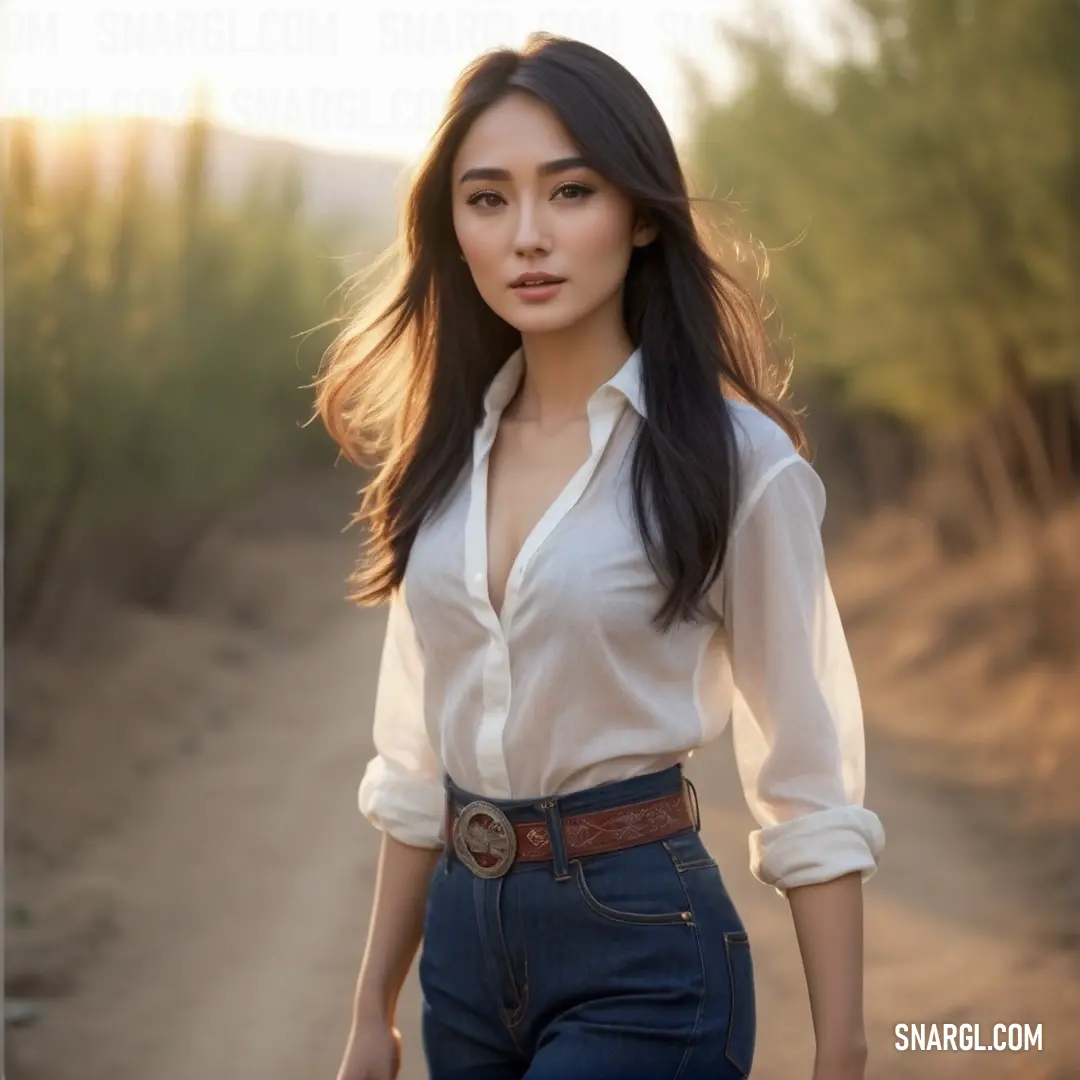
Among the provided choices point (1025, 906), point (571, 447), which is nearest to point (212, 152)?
point (1025, 906)

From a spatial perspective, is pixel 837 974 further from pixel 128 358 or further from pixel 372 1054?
pixel 128 358

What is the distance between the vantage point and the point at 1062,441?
8.30 meters

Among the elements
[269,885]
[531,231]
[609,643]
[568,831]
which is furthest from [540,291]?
[269,885]

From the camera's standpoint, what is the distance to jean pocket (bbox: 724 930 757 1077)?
180 centimetres

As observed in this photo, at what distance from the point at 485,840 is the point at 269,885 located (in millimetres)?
3908

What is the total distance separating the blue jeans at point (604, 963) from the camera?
1760 mm

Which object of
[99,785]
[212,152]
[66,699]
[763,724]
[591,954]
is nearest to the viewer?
[591,954]

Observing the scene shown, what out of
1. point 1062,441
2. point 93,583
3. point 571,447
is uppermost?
point 1062,441

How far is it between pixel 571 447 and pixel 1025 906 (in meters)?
3.90

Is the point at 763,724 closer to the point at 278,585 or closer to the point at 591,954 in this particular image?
the point at 591,954

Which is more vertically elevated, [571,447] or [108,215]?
[108,215]

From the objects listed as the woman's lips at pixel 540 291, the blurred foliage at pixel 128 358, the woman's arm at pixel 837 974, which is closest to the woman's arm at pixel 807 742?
the woman's arm at pixel 837 974

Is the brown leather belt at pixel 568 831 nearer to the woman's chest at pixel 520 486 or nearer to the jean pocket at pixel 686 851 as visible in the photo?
the jean pocket at pixel 686 851

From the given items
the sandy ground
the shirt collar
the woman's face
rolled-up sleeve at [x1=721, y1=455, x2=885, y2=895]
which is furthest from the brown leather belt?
the sandy ground
